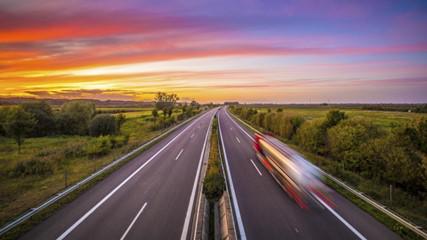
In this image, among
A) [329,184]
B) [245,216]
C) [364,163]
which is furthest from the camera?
[364,163]

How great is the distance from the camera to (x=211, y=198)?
1430 centimetres

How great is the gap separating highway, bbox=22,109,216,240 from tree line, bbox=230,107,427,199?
12175mm

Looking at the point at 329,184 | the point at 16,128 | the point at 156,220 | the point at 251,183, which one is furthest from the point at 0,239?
the point at 16,128

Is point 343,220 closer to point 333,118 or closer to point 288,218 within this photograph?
point 288,218

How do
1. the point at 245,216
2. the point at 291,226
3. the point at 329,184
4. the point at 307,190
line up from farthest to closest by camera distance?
the point at 329,184
the point at 307,190
the point at 245,216
the point at 291,226

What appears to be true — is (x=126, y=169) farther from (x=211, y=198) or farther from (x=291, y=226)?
(x=291, y=226)

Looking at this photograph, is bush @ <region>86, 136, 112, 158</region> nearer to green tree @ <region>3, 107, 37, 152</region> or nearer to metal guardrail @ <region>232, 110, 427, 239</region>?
green tree @ <region>3, 107, 37, 152</region>

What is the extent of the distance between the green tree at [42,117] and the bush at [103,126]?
1000cm

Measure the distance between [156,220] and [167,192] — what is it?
3852mm

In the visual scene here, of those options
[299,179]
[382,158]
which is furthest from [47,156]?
[382,158]

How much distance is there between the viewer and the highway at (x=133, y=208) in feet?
35.6

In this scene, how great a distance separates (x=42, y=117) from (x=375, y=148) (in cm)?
6122

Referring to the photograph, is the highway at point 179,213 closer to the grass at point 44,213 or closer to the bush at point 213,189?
the grass at point 44,213

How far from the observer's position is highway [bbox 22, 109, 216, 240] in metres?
10.9
